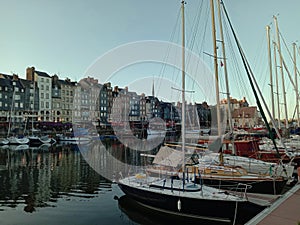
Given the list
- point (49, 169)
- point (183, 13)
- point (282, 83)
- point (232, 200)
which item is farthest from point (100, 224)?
point (282, 83)

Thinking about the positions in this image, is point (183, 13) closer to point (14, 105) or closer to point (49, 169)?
point (49, 169)

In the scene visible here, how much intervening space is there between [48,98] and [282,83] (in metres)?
77.3

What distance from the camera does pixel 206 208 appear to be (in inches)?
455

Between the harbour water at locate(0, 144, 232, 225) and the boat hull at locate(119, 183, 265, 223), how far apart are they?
0.46 meters

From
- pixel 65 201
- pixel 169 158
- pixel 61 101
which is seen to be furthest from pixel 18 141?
pixel 169 158

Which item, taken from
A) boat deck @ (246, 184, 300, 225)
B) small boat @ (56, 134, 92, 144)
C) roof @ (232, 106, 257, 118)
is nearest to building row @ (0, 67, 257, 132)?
roof @ (232, 106, 257, 118)

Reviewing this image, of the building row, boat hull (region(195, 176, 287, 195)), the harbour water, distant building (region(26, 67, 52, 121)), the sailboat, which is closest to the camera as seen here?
the sailboat

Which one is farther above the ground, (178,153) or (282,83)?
(282,83)

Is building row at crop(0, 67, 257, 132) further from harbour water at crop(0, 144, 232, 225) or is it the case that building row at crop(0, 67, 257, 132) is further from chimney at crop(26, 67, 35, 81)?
harbour water at crop(0, 144, 232, 225)

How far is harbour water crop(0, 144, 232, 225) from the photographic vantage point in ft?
41.8

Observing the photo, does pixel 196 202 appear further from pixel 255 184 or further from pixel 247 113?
pixel 247 113

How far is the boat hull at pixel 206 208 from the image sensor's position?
1134 centimetres

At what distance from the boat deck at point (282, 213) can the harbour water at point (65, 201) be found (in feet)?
11.3

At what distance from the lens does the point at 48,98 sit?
8800cm
